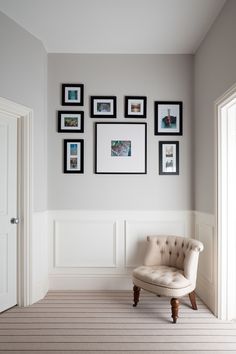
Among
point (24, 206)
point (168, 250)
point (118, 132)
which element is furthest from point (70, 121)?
point (168, 250)

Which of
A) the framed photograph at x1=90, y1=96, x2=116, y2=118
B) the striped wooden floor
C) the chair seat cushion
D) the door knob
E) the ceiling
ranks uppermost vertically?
the ceiling

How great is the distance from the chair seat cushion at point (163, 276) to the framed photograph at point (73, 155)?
144cm

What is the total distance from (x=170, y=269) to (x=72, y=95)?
7.86 feet

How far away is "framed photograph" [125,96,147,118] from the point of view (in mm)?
3418

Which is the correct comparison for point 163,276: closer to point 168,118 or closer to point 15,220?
point 15,220

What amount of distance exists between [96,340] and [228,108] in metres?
2.49

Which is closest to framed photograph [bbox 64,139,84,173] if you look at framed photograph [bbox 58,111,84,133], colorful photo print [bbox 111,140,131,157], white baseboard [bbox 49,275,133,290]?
framed photograph [bbox 58,111,84,133]

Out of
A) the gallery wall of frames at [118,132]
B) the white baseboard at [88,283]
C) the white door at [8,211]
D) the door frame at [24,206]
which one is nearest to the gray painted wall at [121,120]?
the gallery wall of frames at [118,132]

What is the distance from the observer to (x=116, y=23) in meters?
2.83

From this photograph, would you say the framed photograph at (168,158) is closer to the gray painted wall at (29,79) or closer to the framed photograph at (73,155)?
the framed photograph at (73,155)

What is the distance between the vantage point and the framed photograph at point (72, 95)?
3.41m

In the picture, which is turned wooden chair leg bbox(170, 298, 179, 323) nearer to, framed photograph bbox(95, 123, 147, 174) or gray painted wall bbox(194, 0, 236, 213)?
gray painted wall bbox(194, 0, 236, 213)

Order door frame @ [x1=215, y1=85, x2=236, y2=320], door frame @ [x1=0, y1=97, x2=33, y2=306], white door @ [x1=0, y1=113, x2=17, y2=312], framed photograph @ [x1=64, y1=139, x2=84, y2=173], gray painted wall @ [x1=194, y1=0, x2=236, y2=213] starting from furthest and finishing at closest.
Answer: framed photograph @ [x1=64, y1=139, x2=84, y2=173] < door frame @ [x1=0, y1=97, x2=33, y2=306] < white door @ [x1=0, y1=113, x2=17, y2=312] < door frame @ [x1=215, y1=85, x2=236, y2=320] < gray painted wall @ [x1=194, y1=0, x2=236, y2=213]

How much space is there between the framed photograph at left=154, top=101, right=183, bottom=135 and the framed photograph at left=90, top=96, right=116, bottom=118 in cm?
55
